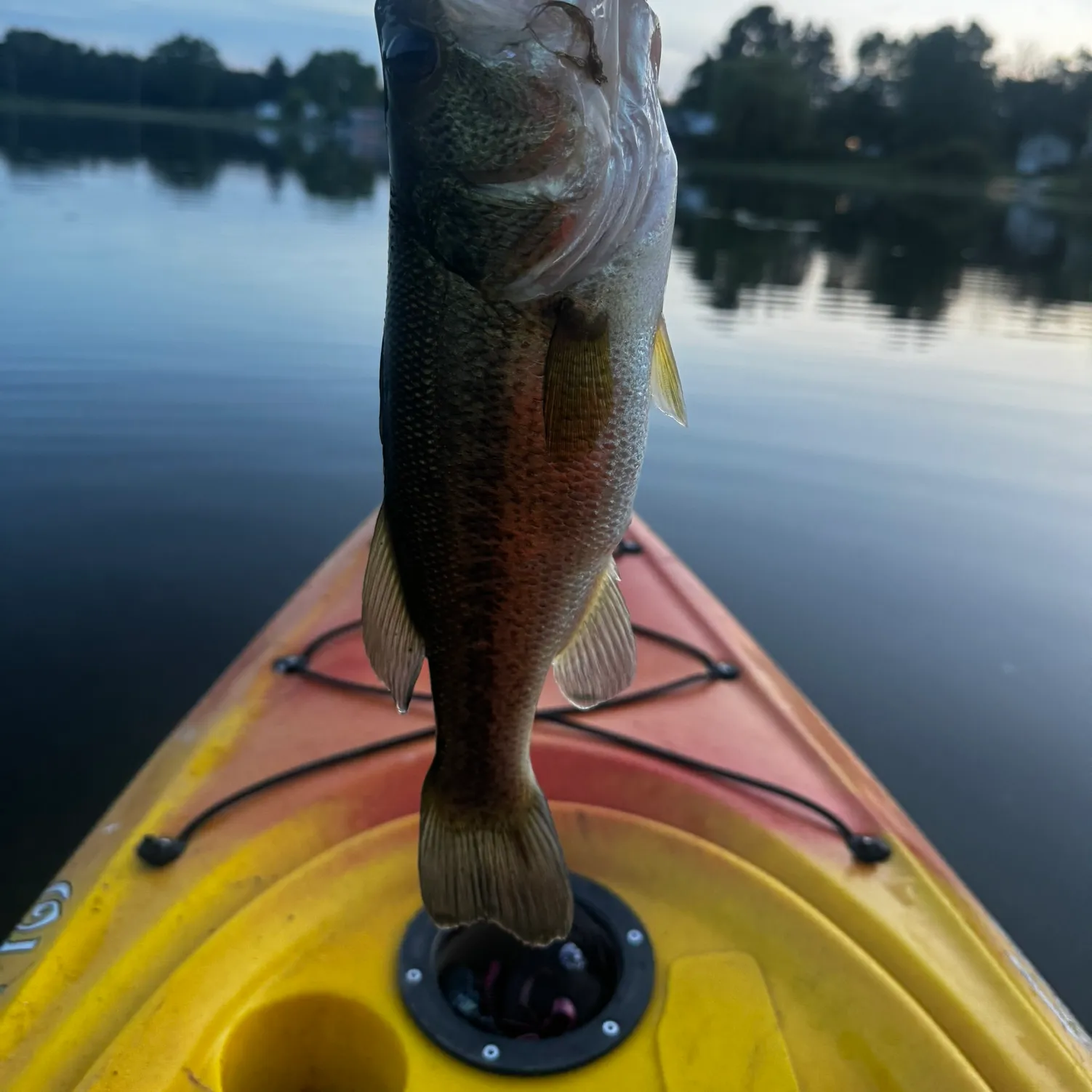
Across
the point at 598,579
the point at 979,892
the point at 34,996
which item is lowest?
the point at 979,892

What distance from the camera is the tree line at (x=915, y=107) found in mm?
54188

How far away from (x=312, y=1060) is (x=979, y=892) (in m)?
3.32

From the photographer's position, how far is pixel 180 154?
44.2m

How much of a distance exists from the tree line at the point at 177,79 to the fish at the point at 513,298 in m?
81.8

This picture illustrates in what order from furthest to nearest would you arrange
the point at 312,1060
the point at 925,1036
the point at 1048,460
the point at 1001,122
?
the point at 1001,122
the point at 1048,460
the point at 312,1060
the point at 925,1036

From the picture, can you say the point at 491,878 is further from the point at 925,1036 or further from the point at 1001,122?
the point at 1001,122

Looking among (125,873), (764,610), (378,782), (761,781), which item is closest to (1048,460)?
(764,610)

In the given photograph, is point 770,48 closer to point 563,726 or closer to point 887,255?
point 887,255

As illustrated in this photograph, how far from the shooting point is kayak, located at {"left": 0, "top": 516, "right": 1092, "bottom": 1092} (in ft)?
5.73

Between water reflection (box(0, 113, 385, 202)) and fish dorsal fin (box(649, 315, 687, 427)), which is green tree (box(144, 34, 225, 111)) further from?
fish dorsal fin (box(649, 315, 687, 427))

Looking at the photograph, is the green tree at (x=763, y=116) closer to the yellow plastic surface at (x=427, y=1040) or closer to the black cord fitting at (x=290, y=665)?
the black cord fitting at (x=290, y=665)

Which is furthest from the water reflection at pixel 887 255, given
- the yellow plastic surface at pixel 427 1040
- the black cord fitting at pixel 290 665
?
the yellow plastic surface at pixel 427 1040

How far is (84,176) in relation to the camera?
26.8 m

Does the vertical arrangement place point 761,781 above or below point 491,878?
below
